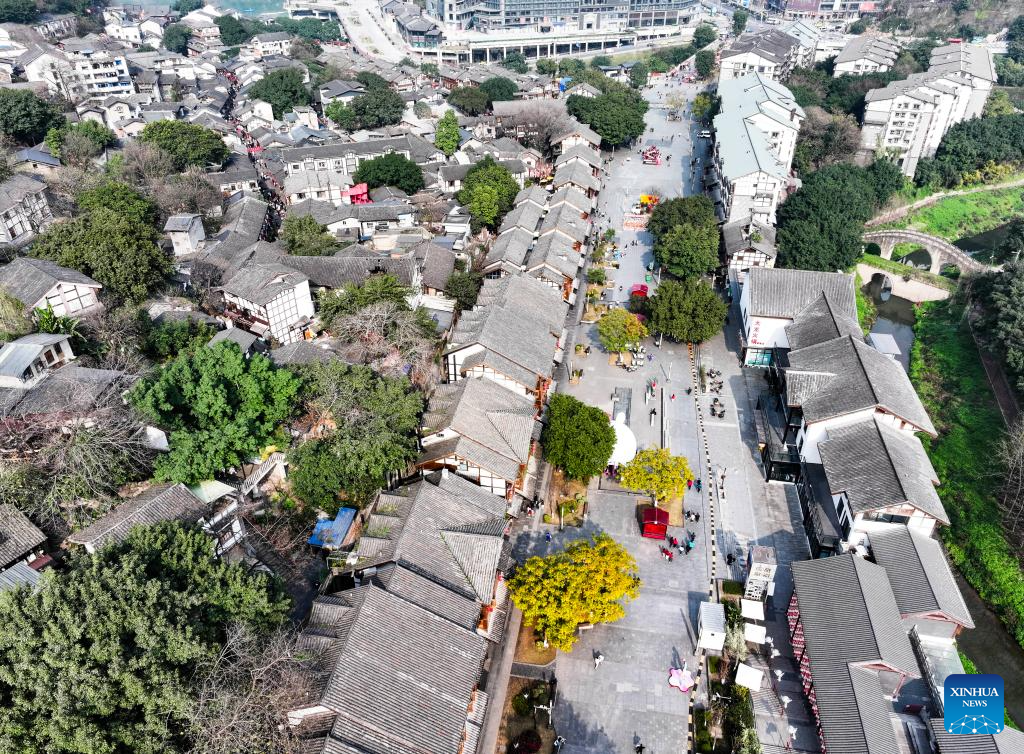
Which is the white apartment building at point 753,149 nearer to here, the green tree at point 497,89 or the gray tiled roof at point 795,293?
the gray tiled roof at point 795,293

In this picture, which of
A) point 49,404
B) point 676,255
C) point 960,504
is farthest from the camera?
point 676,255

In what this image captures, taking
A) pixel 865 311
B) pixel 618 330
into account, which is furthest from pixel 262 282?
pixel 865 311

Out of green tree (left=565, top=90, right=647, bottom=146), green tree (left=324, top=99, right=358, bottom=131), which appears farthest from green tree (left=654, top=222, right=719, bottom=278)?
green tree (left=324, top=99, right=358, bottom=131)

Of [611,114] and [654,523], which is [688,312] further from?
[611,114]

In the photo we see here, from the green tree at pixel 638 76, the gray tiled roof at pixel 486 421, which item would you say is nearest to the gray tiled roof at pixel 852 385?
the gray tiled roof at pixel 486 421

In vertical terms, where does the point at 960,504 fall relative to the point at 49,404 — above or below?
below

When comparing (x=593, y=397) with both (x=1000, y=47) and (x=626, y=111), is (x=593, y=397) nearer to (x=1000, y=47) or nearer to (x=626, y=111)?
(x=626, y=111)

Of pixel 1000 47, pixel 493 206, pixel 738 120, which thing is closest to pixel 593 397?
pixel 493 206
